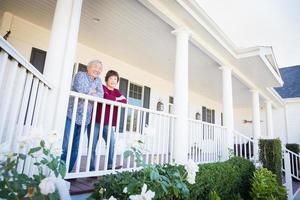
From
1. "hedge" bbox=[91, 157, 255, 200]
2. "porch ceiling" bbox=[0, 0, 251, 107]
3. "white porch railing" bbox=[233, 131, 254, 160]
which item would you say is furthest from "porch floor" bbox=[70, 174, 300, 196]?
"white porch railing" bbox=[233, 131, 254, 160]

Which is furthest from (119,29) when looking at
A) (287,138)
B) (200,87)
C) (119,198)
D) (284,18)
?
(287,138)

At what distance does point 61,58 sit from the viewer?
2.59 metres

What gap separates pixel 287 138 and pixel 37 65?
533 inches

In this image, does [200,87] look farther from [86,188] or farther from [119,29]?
[86,188]

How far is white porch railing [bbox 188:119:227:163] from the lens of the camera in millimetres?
5016

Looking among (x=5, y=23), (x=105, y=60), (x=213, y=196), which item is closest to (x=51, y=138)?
(x=213, y=196)

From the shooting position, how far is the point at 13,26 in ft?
15.1

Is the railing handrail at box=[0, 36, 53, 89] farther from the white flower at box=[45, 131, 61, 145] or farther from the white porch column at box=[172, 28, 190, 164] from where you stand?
the white porch column at box=[172, 28, 190, 164]

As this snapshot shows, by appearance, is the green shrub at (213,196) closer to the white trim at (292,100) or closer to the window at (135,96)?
the window at (135,96)

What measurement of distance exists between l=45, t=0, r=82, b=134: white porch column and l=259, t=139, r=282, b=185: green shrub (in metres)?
5.65

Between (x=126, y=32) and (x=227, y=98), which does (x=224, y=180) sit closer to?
(x=227, y=98)

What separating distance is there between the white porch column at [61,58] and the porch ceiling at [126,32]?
1549mm

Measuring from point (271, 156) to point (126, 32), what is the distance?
201 inches

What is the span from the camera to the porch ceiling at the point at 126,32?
13.8ft
